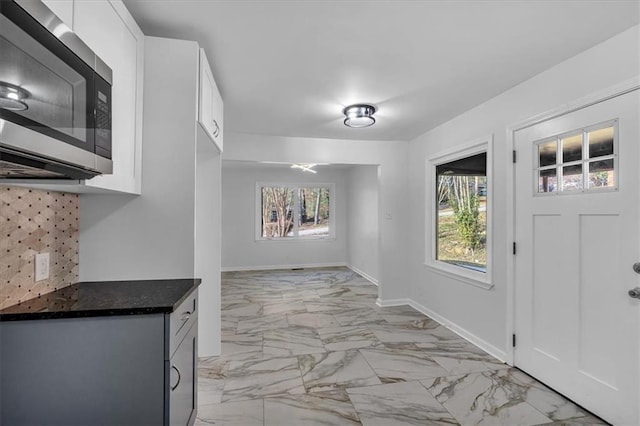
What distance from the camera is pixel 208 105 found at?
7.02 ft

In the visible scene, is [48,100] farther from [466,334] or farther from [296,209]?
[296,209]

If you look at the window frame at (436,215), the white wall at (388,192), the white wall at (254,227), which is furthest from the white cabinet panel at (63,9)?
the white wall at (254,227)

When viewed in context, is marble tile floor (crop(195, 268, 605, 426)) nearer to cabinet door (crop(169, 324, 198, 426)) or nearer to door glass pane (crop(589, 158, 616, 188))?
cabinet door (crop(169, 324, 198, 426))

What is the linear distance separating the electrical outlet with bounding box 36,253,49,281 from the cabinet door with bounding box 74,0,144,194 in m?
0.49

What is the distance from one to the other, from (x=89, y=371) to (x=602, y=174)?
2959 millimetres

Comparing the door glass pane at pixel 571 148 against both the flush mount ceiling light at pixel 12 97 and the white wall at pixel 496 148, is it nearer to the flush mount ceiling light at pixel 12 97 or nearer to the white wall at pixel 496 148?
the white wall at pixel 496 148

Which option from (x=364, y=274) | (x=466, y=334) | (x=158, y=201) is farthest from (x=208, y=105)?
(x=364, y=274)

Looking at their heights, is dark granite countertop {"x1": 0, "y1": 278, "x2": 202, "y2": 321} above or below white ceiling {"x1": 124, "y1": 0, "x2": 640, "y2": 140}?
below

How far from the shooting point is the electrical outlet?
1.47 metres

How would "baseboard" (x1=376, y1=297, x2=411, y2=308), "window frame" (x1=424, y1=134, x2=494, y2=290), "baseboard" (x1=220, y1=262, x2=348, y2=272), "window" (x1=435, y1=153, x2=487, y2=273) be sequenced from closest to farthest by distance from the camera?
Result: "window frame" (x1=424, y1=134, x2=494, y2=290) < "window" (x1=435, y1=153, x2=487, y2=273) < "baseboard" (x1=376, y1=297, x2=411, y2=308) < "baseboard" (x1=220, y1=262, x2=348, y2=272)

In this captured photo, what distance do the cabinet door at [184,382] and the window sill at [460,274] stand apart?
8.44ft

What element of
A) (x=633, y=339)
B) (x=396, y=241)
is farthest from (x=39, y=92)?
(x=396, y=241)

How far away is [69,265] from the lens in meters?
1.67

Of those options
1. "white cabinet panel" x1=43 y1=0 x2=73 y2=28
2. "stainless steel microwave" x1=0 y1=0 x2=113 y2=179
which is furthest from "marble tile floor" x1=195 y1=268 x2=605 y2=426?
"white cabinet panel" x1=43 y1=0 x2=73 y2=28
